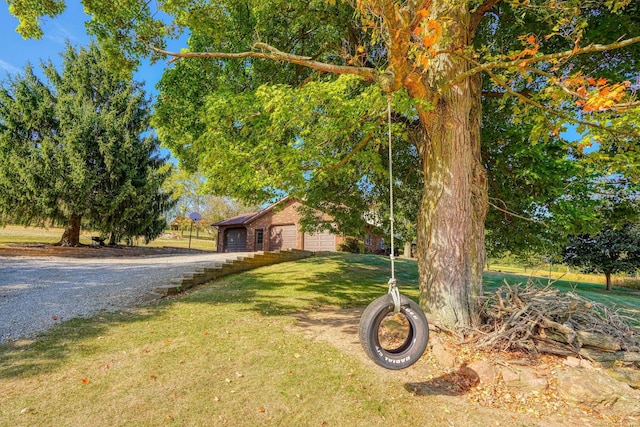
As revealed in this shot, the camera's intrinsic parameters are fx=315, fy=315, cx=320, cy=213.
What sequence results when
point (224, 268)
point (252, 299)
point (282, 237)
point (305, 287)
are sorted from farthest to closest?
point (282, 237)
point (224, 268)
point (305, 287)
point (252, 299)

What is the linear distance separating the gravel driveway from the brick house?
12328 mm

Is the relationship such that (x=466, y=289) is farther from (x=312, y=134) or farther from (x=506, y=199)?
(x=312, y=134)

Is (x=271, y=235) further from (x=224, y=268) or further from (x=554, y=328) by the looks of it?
(x=554, y=328)

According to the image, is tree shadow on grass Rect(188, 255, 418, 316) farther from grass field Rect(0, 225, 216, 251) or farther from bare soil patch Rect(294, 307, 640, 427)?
grass field Rect(0, 225, 216, 251)

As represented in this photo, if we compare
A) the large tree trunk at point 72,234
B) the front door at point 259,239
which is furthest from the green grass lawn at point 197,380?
the front door at point 259,239

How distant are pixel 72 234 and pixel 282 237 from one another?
44.2 feet

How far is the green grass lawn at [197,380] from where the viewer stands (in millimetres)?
3549

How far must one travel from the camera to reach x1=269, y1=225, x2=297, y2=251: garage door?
81.3 feet

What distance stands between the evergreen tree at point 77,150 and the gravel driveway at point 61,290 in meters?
5.23

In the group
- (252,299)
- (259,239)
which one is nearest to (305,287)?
(252,299)

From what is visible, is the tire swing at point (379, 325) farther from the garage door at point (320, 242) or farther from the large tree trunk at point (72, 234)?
the large tree trunk at point (72, 234)

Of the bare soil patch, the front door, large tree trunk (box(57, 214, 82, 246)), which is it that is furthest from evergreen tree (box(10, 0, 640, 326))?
the front door

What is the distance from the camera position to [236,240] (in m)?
28.7

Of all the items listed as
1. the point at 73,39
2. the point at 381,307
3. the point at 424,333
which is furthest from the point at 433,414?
the point at 73,39
